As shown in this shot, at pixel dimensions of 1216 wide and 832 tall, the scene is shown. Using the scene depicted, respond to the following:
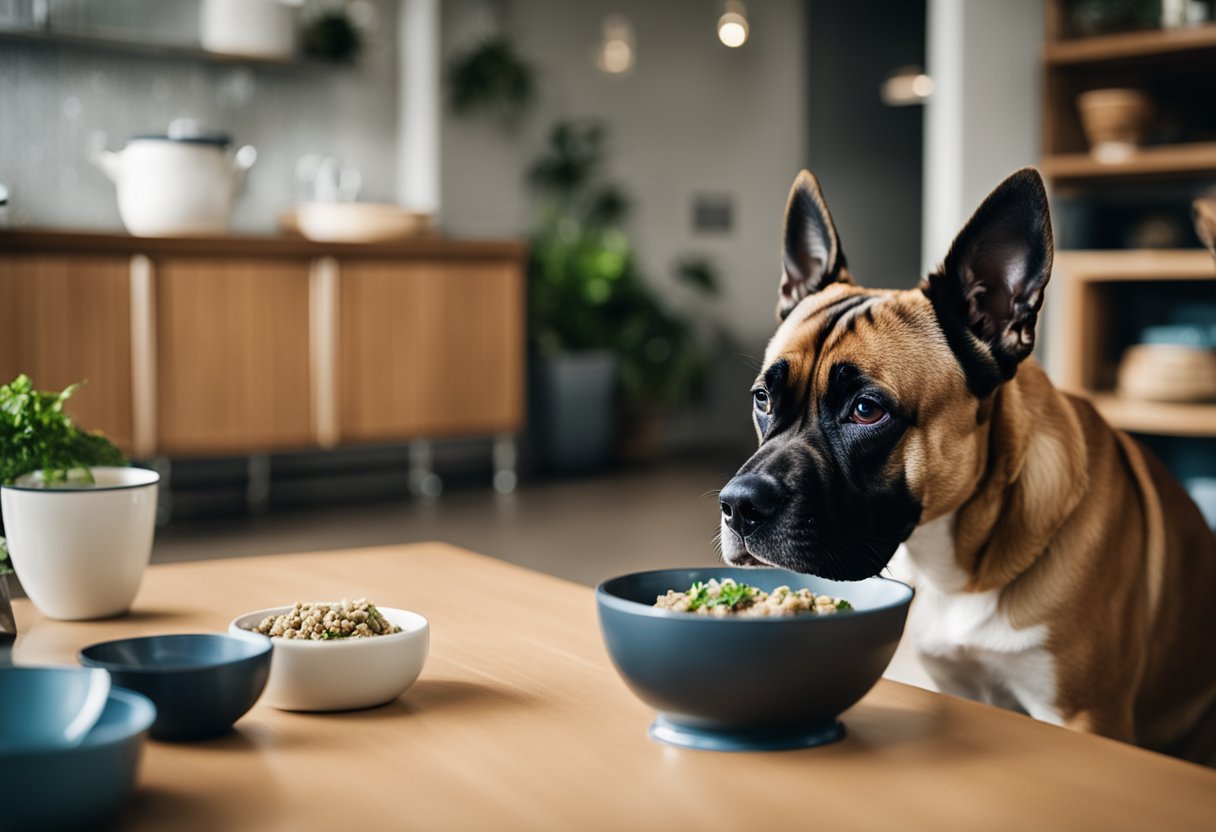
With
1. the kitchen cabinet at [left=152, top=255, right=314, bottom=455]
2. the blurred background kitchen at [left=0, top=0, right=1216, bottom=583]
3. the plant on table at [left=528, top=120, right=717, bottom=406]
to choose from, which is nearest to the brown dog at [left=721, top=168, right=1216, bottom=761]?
the blurred background kitchen at [left=0, top=0, right=1216, bottom=583]

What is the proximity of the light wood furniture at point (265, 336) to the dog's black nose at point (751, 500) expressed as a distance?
3.89 metres

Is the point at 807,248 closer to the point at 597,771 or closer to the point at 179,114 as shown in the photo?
the point at 597,771

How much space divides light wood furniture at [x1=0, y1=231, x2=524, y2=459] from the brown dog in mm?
3810

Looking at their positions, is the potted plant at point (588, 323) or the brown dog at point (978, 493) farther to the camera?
the potted plant at point (588, 323)

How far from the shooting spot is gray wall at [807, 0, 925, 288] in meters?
8.64

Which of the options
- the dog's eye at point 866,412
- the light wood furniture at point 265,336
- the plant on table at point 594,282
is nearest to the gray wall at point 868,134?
the plant on table at point 594,282

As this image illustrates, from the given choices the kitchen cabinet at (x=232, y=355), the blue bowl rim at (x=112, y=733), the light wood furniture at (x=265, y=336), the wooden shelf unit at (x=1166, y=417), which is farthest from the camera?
the kitchen cabinet at (x=232, y=355)

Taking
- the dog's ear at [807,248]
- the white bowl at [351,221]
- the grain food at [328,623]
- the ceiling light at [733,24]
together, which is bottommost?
the grain food at [328,623]

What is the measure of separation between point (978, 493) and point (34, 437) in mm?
1048

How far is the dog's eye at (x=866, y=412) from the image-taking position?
1.43 metres

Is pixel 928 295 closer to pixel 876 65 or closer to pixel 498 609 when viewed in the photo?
pixel 498 609

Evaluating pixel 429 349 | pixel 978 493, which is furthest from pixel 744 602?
pixel 429 349

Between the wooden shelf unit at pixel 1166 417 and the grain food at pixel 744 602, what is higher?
the grain food at pixel 744 602

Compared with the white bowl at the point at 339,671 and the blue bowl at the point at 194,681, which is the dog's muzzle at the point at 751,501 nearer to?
the white bowl at the point at 339,671
